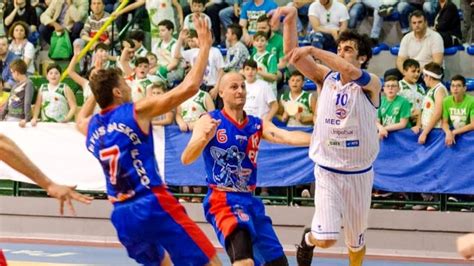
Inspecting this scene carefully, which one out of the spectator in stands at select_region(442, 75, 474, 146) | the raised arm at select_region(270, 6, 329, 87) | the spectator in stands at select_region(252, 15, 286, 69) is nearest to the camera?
the raised arm at select_region(270, 6, 329, 87)

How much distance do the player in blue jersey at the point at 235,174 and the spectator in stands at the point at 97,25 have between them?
9244 mm

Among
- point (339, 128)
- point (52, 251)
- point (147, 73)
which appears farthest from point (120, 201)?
point (147, 73)

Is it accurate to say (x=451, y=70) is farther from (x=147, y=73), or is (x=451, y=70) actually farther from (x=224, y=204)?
(x=224, y=204)

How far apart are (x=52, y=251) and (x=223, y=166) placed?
5.61 m

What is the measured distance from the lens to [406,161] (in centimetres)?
1415

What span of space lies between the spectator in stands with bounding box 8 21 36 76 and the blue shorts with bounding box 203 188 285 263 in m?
9.50

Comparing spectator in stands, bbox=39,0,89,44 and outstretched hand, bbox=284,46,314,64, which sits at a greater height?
outstretched hand, bbox=284,46,314,64

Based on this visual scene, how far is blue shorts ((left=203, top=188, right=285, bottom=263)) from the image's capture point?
9.26 meters

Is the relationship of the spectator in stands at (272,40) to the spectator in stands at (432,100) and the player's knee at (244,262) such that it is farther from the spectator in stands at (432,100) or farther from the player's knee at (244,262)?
the player's knee at (244,262)

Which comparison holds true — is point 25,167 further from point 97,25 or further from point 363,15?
point 97,25

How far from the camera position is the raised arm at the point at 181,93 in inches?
300

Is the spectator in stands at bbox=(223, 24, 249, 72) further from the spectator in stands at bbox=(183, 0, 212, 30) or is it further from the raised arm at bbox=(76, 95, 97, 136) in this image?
the raised arm at bbox=(76, 95, 97, 136)

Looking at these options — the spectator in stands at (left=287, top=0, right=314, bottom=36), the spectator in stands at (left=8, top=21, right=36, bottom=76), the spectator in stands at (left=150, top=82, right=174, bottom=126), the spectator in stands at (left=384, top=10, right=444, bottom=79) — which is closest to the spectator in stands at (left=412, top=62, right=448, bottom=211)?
the spectator in stands at (left=384, top=10, right=444, bottom=79)

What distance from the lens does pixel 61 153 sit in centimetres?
1591
